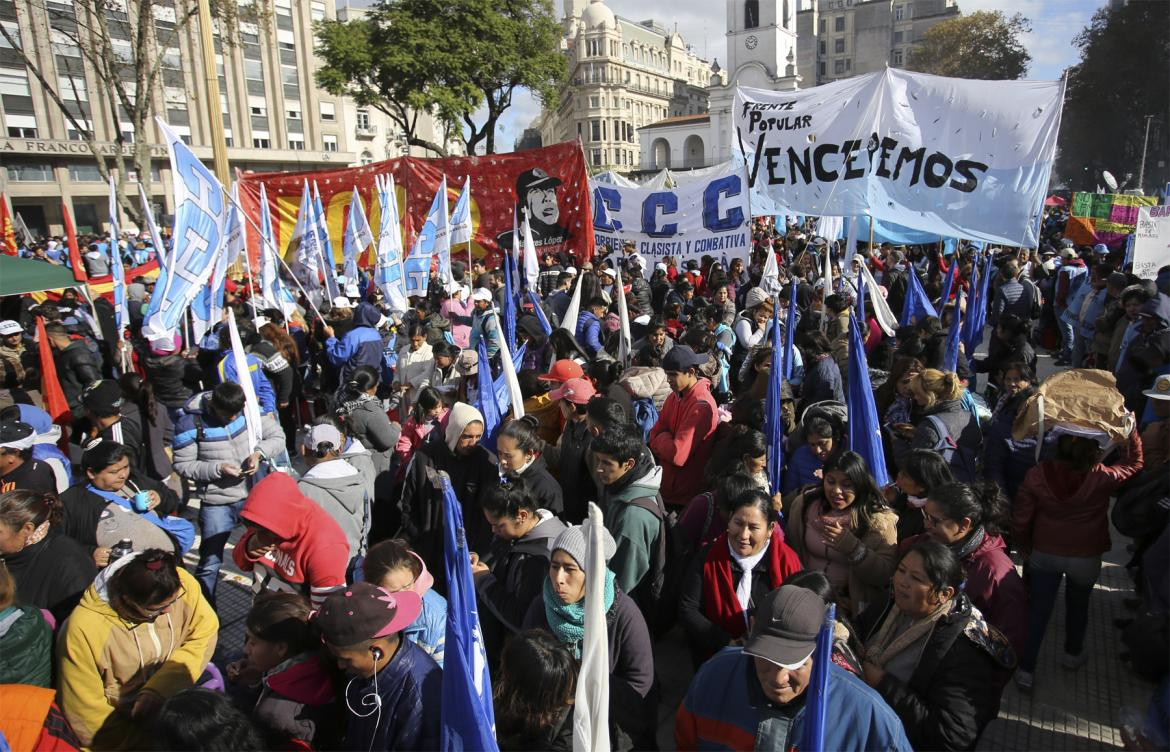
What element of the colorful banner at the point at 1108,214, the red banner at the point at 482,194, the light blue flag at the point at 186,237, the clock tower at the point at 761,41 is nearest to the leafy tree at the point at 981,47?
the clock tower at the point at 761,41

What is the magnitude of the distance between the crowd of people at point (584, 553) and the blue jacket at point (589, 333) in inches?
59.5

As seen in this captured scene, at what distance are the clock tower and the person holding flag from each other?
85680 mm

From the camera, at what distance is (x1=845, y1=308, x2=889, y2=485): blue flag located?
381cm

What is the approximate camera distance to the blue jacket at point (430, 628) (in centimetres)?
271

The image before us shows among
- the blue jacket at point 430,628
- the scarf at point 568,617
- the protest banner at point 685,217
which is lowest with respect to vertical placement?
the blue jacket at point 430,628

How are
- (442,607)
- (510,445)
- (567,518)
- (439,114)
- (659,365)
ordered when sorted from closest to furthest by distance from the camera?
(442,607) < (510,445) < (567,518) < (659,365) < (439,114)

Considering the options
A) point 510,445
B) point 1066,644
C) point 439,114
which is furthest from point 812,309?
point 439,114

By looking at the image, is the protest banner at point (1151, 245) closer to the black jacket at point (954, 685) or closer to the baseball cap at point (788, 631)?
the black jacket at point (954, 685)

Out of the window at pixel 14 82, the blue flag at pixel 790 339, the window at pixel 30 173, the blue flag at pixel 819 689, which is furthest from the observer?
the window at pixel 30 173

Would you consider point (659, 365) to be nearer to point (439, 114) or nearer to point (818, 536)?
point (818, 536)

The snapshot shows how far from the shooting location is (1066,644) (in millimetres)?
3791

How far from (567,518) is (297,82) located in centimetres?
5154

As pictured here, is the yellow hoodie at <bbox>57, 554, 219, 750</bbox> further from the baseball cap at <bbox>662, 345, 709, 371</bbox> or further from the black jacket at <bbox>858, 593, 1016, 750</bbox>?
the baseball cap at <bbox>662, 345, 709, 371</bbox>

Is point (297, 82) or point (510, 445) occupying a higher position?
point (297, 82)
